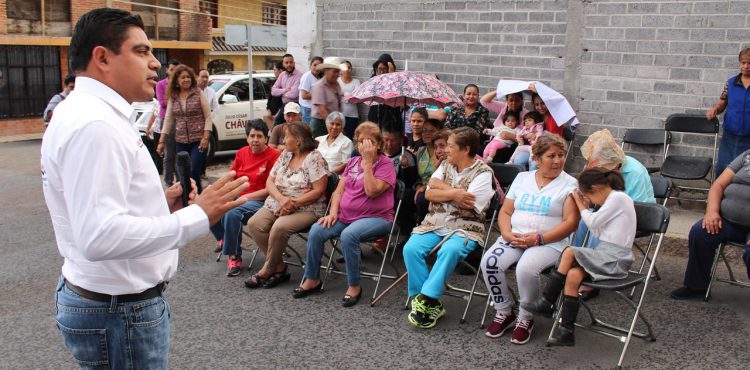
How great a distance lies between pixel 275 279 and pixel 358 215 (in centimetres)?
91

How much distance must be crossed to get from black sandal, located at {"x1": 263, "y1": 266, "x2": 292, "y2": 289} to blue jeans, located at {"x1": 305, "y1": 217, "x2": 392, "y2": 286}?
34 centimetres

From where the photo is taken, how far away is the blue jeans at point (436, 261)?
16.4ft

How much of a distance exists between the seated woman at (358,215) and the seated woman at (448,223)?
0.45m

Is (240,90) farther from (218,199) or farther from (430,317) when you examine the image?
(218,199)

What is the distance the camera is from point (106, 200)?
1.95 m

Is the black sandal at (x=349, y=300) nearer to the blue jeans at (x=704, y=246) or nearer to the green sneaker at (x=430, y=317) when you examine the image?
the green sneaker at (x=430, y=317)

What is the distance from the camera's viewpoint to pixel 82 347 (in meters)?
2.24

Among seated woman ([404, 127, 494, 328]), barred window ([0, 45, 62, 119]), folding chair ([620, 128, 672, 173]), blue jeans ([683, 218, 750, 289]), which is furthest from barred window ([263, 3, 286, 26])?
blue jeans ([683, 218, 750, 289])

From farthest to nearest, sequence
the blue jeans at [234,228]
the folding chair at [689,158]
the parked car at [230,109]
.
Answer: the parked car at [230,109] < the folding chair at [689,158] < the blue jeans at [234,228]

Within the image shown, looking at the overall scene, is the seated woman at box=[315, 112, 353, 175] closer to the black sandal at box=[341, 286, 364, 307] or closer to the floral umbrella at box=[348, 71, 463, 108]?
the floral umbrella at box=[348, 71, 463, 108]

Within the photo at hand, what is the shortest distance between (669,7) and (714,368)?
4451 mm

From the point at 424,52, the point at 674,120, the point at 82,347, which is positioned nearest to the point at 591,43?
the point at 674,120

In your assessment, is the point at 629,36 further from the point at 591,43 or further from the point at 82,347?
the point at 82,347

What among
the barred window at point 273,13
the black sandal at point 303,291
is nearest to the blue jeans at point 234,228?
the black sandal at point 303,291
